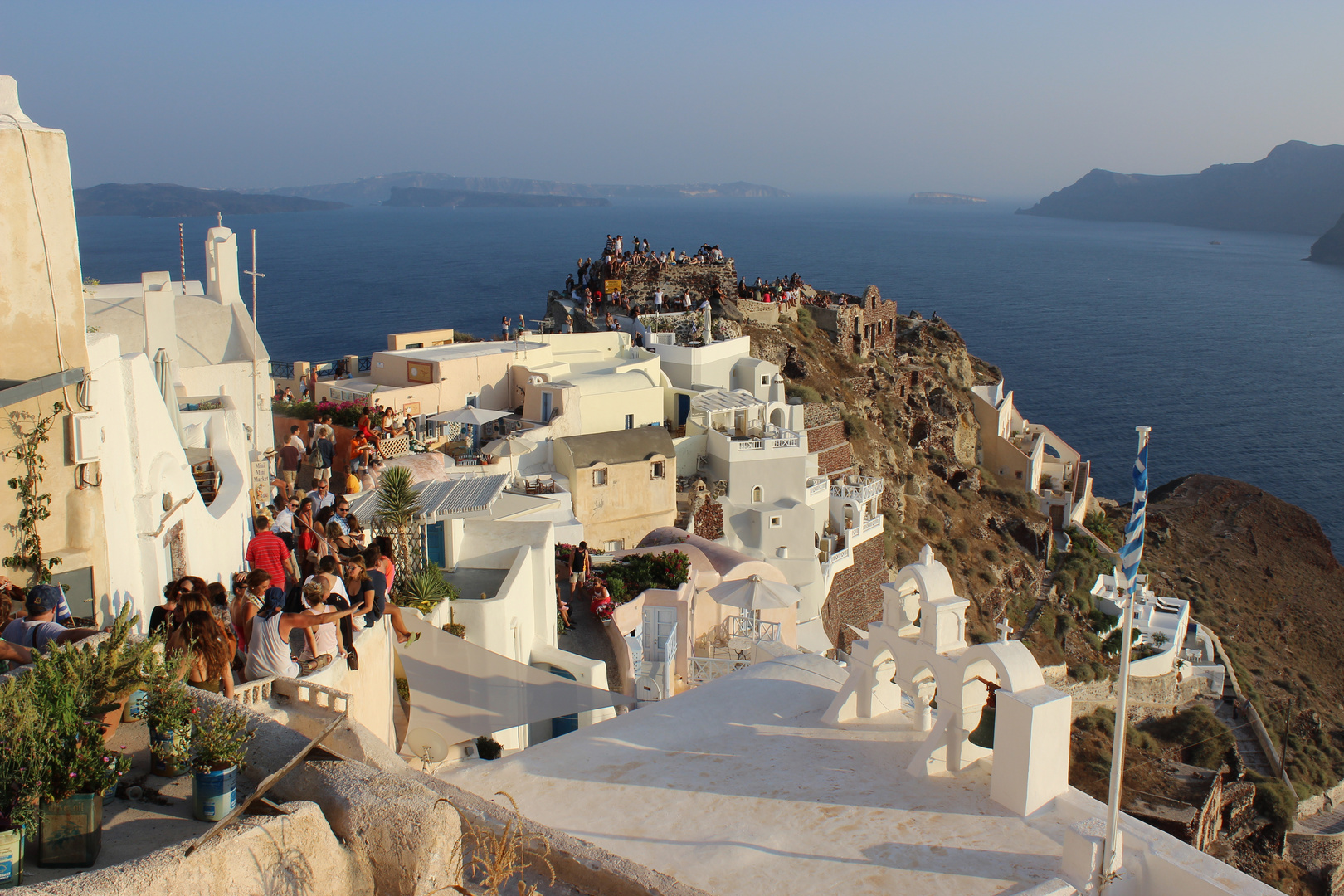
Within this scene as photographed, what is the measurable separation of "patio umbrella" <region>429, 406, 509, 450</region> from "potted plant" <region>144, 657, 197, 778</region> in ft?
70.7

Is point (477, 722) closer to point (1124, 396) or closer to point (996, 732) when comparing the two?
point (996, 732)

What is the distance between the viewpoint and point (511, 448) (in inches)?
1045

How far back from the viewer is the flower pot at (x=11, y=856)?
4.45 meters

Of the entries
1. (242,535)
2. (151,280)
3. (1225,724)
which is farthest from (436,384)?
(1225,724)

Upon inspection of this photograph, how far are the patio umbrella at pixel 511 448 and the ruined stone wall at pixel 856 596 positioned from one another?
35.4 feet

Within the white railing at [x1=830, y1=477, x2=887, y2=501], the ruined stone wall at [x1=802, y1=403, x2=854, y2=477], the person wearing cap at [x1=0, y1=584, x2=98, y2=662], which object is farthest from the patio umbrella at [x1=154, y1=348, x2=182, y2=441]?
the ruined stone wall at [x1=802, y1=403, x2=854, y2=477]

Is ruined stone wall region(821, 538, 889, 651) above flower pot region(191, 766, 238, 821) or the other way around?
the other way around

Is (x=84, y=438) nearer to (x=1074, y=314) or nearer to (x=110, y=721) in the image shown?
(x=110, y=721)

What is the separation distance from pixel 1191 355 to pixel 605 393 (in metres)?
93.0

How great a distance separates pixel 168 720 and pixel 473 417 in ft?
73.1

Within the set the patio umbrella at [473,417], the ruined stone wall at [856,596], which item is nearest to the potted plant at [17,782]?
the patio umbrella at [473,417]

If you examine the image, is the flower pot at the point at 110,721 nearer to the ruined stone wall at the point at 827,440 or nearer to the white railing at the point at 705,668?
the white railing at the point at 705,668

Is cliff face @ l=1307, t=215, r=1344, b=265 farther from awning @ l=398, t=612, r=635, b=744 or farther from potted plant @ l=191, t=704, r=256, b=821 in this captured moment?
potted plant @ l=191, t=704, r=256, b=821

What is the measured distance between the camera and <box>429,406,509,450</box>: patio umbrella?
27.4m
